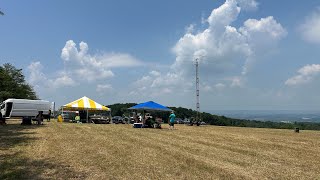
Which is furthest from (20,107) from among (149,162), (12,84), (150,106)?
(12,84)

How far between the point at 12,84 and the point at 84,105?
46264 millimetres

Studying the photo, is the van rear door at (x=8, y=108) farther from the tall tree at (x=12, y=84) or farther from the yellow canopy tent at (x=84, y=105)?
the tall tree at (x=12, y=84)

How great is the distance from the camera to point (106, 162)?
11422 millimetres

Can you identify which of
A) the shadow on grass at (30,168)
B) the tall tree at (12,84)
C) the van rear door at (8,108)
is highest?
the tall tree at (12,84)

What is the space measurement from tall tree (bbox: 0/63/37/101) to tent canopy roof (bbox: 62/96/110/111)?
3337 cm

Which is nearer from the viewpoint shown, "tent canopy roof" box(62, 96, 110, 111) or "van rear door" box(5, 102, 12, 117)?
"van rear door" box(5, 102, 12, 117)

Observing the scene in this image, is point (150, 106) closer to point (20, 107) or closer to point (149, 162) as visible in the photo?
point (20, 107)

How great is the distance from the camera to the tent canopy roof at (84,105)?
40688mm

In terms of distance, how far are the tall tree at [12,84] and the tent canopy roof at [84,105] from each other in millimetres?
33374

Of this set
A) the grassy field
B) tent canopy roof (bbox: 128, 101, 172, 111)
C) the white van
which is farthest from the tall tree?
the grassy field

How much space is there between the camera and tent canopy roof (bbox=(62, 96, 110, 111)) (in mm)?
40688

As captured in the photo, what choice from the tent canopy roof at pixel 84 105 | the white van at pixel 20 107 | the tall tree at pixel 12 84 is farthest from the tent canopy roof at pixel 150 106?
the tall tree at pixel 12 84

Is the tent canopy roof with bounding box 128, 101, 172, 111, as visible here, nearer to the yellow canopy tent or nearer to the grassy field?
the yellow canopy tent

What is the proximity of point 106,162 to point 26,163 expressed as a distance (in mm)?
2350
